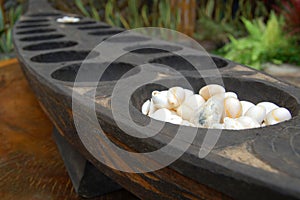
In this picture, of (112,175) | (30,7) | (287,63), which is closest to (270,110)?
(112,175)

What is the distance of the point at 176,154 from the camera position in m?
0.46

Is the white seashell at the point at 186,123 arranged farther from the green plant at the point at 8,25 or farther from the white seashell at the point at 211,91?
the green plant at the point at 8,25

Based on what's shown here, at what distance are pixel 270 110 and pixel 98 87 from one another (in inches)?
13.2

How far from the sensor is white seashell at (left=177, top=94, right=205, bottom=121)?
25.7 inches

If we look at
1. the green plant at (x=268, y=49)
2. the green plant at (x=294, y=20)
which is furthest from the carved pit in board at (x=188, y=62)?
the green plant at (x=294, y=20)

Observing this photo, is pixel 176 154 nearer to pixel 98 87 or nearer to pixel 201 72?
pixel 98 87

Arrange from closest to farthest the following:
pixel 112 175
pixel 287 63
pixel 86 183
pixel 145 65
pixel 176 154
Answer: pixel 176 154, pixel 112 175, pixel 86 183, pixel 145 65, pixel 287 63

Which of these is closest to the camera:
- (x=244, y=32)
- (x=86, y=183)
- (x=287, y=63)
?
(x=86, y=183)

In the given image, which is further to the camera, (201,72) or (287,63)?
(287,63)

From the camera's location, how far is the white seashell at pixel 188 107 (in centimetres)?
65

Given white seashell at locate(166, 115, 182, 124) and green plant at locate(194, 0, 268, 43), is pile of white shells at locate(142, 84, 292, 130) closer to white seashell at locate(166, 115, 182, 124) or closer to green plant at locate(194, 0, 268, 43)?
white seashell at locate(166, 115, 182, 124)

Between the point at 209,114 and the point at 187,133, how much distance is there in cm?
11

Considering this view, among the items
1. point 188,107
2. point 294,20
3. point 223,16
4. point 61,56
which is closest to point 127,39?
point 61,56

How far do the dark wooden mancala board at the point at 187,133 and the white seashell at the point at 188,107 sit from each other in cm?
9
